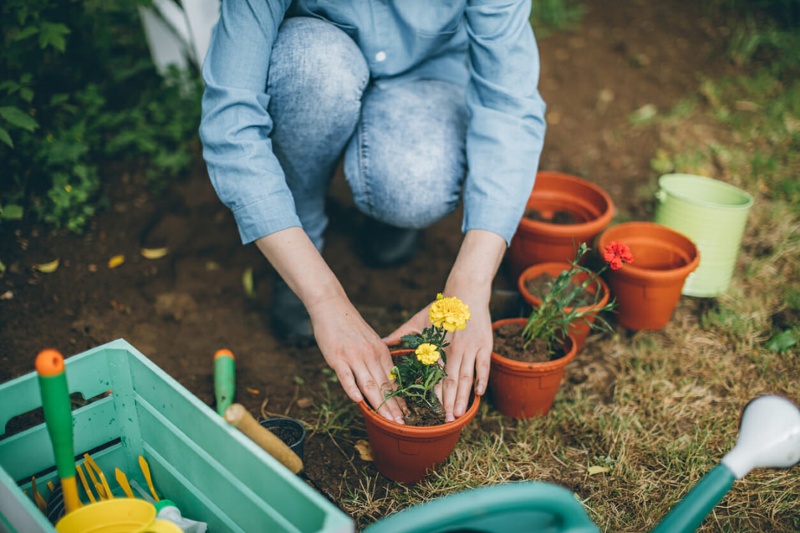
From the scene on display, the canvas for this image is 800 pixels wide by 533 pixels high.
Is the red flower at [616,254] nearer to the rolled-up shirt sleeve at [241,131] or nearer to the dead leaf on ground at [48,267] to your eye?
the rolled-up shirt sleeve at [241,131]

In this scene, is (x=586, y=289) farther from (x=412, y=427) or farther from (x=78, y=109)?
(x=78, y=109)

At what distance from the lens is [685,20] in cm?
322

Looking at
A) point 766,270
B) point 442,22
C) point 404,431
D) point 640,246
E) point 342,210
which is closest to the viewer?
point 404,431

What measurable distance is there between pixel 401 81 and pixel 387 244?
0.51 meters

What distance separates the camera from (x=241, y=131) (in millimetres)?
1278

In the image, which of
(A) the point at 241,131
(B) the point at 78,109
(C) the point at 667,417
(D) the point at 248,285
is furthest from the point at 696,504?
(B) the point at 78,109

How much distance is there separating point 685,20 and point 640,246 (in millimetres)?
1886

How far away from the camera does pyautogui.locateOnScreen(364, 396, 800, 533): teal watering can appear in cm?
78

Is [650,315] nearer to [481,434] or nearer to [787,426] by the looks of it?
[481,434]

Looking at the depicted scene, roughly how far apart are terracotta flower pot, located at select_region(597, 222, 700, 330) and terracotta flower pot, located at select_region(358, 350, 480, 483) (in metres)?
0.67

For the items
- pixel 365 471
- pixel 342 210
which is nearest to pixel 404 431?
pixel 365 471

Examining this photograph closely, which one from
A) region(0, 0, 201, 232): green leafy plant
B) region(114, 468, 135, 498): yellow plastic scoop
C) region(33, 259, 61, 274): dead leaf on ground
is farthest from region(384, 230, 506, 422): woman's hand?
region(0, 0, 201, 232): green leafy plant

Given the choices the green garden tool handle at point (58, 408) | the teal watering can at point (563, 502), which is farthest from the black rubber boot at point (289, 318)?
the teal watering can at point (563, 502)

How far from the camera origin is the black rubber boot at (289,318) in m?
1.73
